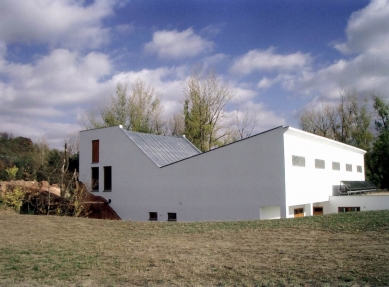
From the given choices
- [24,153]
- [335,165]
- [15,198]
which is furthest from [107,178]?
[24,153]

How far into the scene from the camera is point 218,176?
2325 cm

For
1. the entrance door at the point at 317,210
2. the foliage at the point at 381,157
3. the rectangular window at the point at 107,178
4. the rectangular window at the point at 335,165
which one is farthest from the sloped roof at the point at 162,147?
the foliage at the point at 381,157

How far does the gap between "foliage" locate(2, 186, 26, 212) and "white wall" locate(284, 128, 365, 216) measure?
12.9 meters

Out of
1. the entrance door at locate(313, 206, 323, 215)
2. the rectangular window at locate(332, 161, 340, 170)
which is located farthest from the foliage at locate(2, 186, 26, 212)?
the rectangular window at locate(332, 161, 340, 170)

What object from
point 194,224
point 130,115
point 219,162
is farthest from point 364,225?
point 130,115

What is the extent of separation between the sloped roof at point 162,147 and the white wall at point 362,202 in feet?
37.2

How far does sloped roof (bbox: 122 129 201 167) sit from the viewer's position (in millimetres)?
28031

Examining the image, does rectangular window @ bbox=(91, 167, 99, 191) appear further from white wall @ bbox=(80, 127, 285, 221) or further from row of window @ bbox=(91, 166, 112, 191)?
white wall @ bbox=(80, 127, 285, 221)

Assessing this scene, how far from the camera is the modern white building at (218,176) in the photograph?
71.2 ft

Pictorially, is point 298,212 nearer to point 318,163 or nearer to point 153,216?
point 318,163

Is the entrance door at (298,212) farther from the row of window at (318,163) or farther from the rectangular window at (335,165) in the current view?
the rectangular window at (335,165)

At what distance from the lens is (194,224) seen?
13828mm

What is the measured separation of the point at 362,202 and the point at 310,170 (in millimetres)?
4258

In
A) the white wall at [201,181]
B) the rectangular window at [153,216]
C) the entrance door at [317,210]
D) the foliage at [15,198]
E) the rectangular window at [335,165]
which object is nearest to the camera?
the foliage at [15,198]
